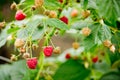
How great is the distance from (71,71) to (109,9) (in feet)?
2.28

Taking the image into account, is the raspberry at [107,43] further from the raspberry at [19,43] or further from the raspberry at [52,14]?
the raspberry at [19,43]

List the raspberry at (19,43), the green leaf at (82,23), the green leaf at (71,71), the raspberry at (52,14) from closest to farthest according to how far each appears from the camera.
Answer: the raspberry at (19,43) → the raspberry at (52,14) → the green leaf at (82,23) → the green leaf at (71,71)

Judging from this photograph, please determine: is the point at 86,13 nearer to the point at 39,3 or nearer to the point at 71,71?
the point at 39,3

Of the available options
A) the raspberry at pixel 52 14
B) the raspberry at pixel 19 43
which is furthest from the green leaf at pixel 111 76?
the raspberry at pixel 19 43

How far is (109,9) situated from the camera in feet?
4.59

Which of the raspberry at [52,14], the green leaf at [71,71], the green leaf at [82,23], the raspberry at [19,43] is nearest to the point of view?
the raspberry at [19,43]

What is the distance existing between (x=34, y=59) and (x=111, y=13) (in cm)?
38

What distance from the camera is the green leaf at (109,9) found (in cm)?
137

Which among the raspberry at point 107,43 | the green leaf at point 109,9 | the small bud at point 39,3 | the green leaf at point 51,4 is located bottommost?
the raspberry at point 107,43

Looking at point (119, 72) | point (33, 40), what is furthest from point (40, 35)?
point (119, 72)

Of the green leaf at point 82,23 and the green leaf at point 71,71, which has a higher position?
the green leaf at point 82,23

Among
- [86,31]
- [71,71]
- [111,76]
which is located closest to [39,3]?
[86,31]

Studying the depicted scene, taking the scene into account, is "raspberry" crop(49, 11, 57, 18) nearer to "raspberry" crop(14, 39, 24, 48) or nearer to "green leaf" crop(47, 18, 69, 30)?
"green leaf" crop(47, 18, 69, 30)

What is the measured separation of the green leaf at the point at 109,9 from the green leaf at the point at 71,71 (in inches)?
24.3
